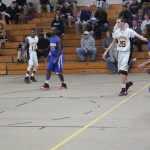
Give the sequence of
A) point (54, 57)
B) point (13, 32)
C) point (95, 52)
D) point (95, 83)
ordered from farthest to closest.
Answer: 1. point (13, 32)
2. point (95, 52)
3. point (95, 83)
4. point (54, 57)

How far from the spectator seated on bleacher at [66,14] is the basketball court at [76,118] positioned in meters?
7.77

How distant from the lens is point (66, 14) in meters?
21.4

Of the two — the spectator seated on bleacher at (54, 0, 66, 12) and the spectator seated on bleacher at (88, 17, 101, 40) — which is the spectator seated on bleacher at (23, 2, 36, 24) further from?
the spectator seated on bleacher at (88, 17, 101, 40)

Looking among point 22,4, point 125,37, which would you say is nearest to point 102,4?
point 22,4

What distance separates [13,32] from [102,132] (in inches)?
608

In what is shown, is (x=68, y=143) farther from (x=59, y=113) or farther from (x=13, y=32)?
(x=13, y=32)

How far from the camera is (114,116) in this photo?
866 centimetres

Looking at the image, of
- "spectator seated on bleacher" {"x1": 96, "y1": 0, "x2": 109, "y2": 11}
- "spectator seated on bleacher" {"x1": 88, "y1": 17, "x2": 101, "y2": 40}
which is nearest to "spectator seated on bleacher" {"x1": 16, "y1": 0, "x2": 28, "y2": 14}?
"spectator seated on bleacher" {"x1": 96, "y1": 0, "x2": 109, "y2": 11}

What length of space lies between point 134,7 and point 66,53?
397 centimetres

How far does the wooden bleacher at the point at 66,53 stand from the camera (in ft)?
59.3

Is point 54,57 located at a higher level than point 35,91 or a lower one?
higher

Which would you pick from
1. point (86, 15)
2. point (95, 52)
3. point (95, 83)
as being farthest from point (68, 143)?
point (86, 15)

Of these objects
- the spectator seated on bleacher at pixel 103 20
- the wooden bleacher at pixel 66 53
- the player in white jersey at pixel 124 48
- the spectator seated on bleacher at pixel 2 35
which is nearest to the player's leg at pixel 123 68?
the player in white jersey at pixel 124 48

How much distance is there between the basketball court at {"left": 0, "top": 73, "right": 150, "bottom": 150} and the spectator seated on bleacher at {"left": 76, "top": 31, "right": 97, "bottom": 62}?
435 cm
